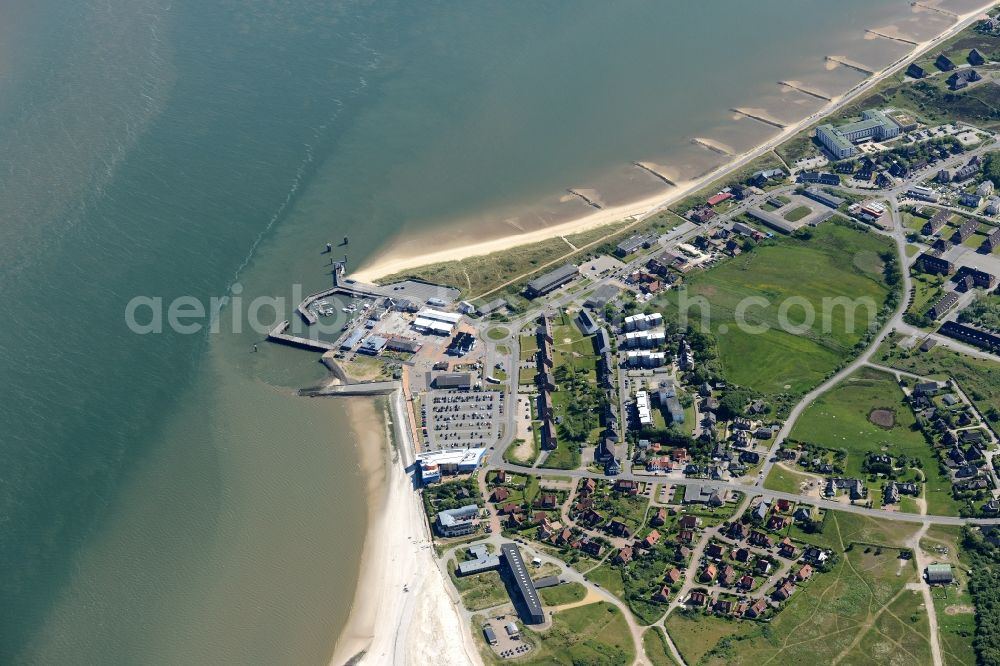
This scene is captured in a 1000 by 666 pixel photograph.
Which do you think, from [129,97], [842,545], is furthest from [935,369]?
[129,97]

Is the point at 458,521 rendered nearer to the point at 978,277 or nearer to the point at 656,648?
the point at 656,648

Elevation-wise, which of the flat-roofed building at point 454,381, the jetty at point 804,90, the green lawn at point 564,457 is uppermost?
the jetty at point 804,90

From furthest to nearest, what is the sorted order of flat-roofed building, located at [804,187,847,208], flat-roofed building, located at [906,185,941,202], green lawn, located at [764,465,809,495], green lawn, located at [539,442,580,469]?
1. flat-roofed building, located at [804,187,847,208]
2. flat-roofed building, located at [906,185,941,202]
3. green lawn, located at [539,442,580,469]
4. green lawn, located at [764,465,809,495]

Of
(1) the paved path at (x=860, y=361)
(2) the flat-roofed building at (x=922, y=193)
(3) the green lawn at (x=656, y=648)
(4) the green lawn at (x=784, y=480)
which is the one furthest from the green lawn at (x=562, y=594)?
(2) the flat-roofed building at (x=922, y=193)

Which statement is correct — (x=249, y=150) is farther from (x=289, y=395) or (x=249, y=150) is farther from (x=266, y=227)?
(x=289, y=395)

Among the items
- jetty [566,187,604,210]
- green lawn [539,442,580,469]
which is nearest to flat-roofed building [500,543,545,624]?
green lawn [539,442,580,469]

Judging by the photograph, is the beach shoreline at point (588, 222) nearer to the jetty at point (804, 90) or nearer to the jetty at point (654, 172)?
the jetty at point (654, 172)

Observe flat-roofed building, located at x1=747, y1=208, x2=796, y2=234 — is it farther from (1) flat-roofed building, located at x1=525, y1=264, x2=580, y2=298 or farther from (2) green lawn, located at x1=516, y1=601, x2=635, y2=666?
(2) green lawn, located at x1=516, y1=601, x2=635, y2=666
